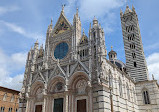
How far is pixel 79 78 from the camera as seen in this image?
2014cm

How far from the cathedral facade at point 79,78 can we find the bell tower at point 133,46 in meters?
0.19

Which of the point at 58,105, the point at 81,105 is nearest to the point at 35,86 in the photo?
the point at 58,105

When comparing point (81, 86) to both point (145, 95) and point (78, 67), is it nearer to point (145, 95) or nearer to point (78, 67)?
point (78, 67)

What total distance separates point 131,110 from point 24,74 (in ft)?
59.7

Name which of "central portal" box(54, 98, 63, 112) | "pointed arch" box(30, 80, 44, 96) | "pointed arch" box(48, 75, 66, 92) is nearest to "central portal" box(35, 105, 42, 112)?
"pointed arch" box(30, 80, 44, 96)

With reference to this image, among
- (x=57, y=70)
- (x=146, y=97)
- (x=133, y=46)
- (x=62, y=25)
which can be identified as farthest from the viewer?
(x=133, y=46)

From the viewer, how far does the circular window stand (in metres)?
24.6

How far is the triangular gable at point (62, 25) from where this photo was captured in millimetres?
26700

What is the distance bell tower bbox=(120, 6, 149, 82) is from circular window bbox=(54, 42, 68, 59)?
48.5ft

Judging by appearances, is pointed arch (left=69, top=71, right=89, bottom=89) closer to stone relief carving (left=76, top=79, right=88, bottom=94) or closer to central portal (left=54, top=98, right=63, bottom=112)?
stone relief carving (left=76, top=79, right=88, bottom=94)

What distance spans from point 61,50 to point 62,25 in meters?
5.16

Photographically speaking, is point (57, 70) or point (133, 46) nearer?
point (57, 70)

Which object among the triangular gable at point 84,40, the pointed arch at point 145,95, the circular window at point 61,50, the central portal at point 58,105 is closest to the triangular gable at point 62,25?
the circular window at point 61,50

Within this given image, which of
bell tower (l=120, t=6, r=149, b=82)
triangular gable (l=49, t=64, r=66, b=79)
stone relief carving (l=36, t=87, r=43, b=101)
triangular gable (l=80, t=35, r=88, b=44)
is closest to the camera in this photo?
triangular gable (l=49, t=64, r=66, b=79)
